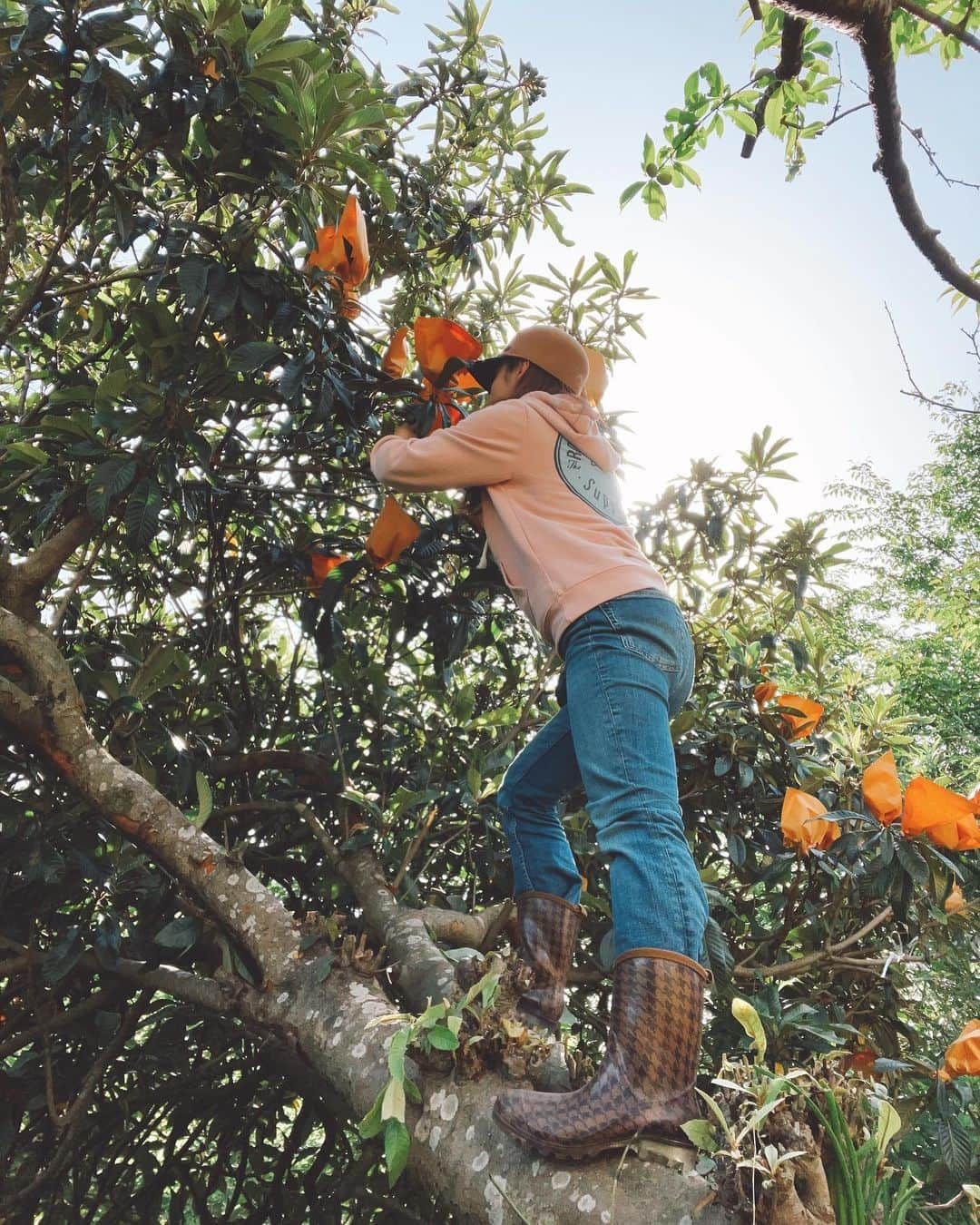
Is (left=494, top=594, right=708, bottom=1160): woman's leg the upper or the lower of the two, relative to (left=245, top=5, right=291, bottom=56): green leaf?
lower

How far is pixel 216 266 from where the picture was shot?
2031 millimetres

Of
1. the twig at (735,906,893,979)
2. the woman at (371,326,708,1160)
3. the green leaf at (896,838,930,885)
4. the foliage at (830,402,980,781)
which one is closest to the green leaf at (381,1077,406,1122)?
the woman at (371,326,708,1160)

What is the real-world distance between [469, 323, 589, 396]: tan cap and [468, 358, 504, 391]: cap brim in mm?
42

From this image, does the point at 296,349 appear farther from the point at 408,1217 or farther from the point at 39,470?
the point at 408,1217

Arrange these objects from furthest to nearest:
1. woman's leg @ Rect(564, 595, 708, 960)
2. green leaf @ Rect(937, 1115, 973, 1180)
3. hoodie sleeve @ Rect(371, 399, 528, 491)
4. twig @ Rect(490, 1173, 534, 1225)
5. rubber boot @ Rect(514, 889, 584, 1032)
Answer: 1. green leaf @ Rect(937, 1115, 973, 1180)
2. hoodie sleeve @ Rect(371, 399, 528, 491)
3. rubber boot @ Rect(514, 889, 584, 1032)
4. woman's leg @ Rect(564, 595, 708, 960)
5. twig @ Rect(490, 1173, 534, 1225)

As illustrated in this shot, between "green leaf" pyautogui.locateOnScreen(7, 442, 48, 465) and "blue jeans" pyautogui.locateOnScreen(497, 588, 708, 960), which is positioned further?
"green leaf" pyautogui.locateOnScreen(7, 442, 48, 465)

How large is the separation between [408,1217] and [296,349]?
2.10m

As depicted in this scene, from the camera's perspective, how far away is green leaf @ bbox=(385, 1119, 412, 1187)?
124 cm

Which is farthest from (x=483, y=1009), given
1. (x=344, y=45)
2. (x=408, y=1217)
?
(x=344, y=45)

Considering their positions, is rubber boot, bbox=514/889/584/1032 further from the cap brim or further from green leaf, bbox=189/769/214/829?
the cap brim

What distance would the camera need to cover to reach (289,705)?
3.18 meters

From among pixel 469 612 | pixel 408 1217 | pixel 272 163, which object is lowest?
pixel 408 1217

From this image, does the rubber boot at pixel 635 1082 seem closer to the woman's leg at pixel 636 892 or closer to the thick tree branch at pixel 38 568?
the woman's leg at pixel 636 892

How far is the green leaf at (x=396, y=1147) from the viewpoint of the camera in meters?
1.24
